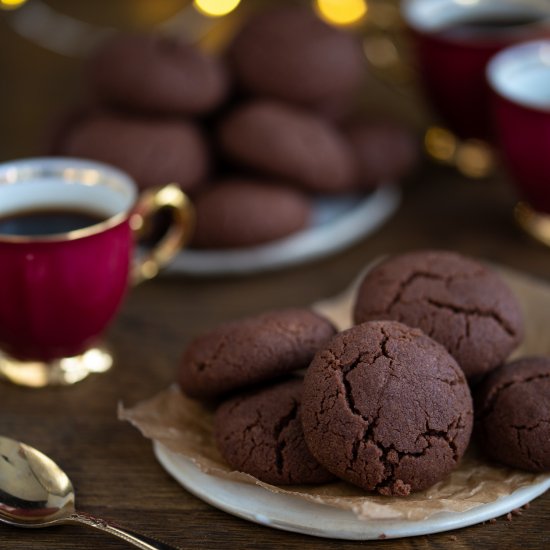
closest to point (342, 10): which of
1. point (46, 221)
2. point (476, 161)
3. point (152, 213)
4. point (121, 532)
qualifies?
point (476, 161)

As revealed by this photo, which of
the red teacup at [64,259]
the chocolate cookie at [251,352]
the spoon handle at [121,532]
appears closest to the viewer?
the spoon handle at [121,532]

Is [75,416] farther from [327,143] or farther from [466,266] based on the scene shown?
[327,143]

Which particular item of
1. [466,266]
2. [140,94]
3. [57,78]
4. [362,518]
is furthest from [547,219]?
[57,78]

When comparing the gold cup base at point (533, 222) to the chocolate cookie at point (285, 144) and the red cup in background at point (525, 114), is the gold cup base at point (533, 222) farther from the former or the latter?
the chocolate cookie at point (285, 144)

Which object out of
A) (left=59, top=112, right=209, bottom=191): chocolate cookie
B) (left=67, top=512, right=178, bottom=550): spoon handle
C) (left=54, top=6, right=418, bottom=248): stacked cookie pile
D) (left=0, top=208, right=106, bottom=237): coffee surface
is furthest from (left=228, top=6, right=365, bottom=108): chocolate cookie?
(left=67, top=512, right=178, bottom=550): spoon handle

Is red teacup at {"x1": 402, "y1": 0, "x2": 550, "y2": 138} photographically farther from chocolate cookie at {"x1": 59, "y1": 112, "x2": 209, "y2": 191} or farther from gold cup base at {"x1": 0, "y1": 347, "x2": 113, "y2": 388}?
gold cup base at {"x1": 0, "y1": 347, "x2": 113, "y2": 388}

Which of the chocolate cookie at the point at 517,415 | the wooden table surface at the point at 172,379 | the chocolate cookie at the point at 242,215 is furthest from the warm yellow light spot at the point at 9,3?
the chocolate cookie at the point at 517,415

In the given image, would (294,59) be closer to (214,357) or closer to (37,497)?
(214,357)
